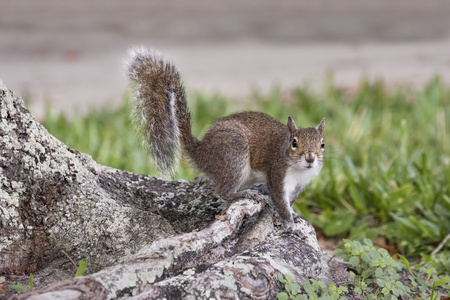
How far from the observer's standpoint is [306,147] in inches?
90.9

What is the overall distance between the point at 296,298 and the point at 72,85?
509 centimetres

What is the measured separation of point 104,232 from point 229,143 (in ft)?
1.88

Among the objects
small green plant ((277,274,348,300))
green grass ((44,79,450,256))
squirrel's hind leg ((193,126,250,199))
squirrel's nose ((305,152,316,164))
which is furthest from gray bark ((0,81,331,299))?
green grass ((44,79,450,256))

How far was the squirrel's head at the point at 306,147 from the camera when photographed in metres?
2.28

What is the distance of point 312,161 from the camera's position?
2270 mm

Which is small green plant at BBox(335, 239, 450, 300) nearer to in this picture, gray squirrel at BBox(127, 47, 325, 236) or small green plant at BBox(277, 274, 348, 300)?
small green plant at BBox(277, 274, 348, 300)

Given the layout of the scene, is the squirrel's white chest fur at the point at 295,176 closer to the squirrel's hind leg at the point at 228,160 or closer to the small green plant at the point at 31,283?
the squirrel's hind leg at the point at 228,160

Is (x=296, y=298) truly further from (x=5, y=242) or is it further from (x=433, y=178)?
(x=433, y=178)

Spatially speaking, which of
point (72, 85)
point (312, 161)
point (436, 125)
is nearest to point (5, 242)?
point (312, 161)

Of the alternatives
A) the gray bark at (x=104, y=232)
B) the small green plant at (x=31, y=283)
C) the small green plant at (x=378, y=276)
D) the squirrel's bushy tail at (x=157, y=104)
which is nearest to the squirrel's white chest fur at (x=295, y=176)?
the gray bark at (x=104, y=232)

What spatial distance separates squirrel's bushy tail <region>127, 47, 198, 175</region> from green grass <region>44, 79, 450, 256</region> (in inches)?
5.7

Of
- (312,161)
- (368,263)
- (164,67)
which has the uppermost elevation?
(164,67)

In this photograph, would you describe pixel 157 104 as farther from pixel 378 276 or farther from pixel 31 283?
pixel 378 276

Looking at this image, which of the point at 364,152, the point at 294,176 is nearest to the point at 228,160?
the point at 294,176
